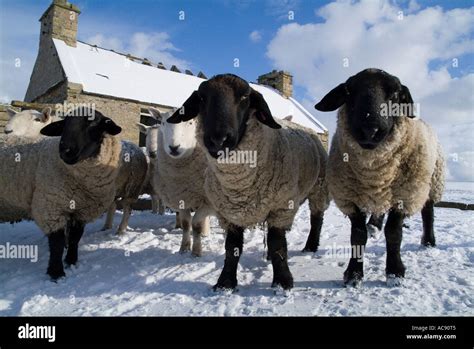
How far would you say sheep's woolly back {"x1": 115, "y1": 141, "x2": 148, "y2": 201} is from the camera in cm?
532

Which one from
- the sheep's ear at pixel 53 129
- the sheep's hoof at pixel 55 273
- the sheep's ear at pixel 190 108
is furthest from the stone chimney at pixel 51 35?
the sheep's ear at pixel 190 108

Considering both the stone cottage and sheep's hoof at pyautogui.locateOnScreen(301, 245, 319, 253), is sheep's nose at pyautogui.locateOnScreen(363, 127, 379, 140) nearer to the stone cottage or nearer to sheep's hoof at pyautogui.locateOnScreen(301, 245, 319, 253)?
sheep's hoof at pyautogui.locateOnScreen(301, 245, 319, 253)

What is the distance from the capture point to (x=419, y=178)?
10.7ft

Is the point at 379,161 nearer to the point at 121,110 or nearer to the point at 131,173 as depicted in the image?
the point at 131,173

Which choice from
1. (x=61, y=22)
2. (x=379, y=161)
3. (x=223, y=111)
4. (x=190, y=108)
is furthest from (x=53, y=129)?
(x=61, y=22)

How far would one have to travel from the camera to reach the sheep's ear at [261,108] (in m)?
3.15

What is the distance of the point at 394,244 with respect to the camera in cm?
327

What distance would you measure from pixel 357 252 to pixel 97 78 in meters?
14.2

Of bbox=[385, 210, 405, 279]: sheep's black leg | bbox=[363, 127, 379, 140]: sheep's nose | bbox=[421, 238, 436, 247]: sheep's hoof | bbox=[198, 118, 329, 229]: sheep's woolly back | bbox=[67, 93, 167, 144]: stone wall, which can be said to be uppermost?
bbox=[67, 93, 167, 144]: stone wall

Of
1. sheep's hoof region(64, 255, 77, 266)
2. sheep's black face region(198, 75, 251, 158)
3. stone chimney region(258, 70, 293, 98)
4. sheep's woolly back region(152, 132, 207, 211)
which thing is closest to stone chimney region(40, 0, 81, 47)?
stone chimney region(258, 70, 293, 98)

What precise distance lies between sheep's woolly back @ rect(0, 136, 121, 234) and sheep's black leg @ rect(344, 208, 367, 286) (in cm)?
290

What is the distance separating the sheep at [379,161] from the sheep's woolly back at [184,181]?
193 cm
